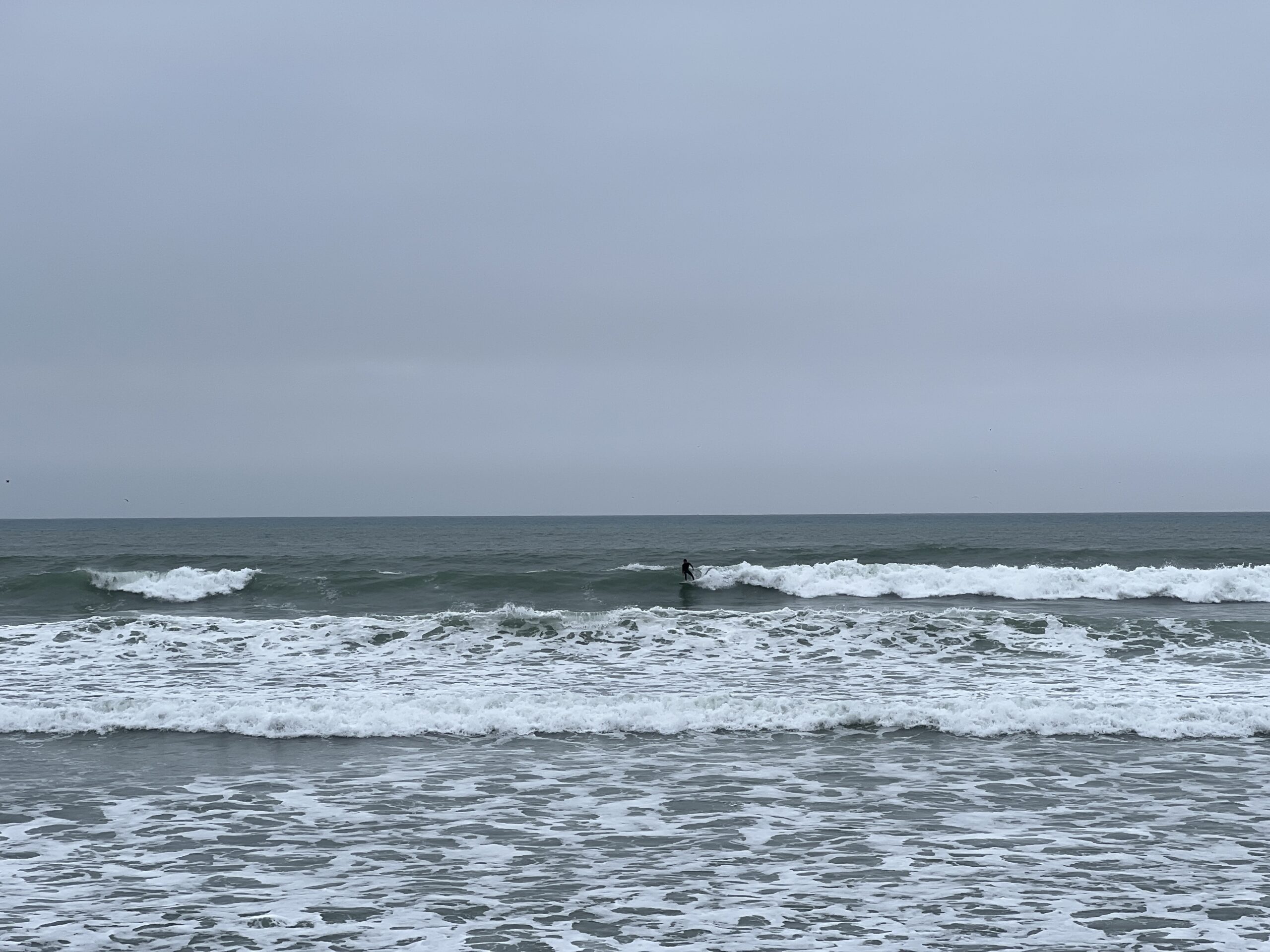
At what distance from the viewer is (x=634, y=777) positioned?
1150cm

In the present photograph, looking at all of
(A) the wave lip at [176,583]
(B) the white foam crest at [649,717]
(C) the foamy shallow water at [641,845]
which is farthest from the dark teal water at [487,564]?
(C) the foamy shallow water at [641,845]

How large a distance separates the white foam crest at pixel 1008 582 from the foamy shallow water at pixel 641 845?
746 inches

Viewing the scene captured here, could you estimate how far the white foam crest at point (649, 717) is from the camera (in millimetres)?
13844

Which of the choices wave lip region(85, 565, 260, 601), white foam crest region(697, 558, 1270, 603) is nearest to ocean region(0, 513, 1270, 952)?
white foam crest region(697, 558, 1270, 603)

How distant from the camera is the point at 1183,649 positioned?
20047 millimetres

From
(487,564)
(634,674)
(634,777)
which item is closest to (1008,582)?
(634,674)

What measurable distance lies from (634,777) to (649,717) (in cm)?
284

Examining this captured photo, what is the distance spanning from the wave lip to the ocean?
9.42 ft

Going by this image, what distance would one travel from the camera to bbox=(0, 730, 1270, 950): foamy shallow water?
718 cm

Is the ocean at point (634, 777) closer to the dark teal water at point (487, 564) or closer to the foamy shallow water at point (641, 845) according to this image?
the foamy shallow water at point (641, 845)

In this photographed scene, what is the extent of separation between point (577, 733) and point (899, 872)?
257 inches

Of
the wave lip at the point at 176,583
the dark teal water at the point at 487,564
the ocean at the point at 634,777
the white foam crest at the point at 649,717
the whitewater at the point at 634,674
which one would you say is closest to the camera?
the ocean at the point at 634,777

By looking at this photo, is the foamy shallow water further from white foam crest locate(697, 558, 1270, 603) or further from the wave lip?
the wave lip

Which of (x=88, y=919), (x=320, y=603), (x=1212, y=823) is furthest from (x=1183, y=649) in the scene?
(x=320, y=603)
